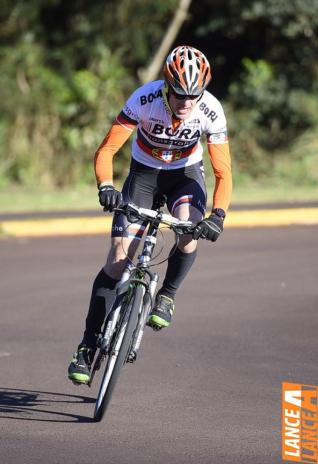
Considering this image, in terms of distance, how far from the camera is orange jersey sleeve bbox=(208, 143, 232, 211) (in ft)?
22.4

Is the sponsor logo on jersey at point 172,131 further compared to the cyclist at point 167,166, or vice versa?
the sponsor logo on jersey at point 172,131

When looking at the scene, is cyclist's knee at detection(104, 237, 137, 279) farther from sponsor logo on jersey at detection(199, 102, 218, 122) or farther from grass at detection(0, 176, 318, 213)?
grass at detection(0, 176, 318, 213)

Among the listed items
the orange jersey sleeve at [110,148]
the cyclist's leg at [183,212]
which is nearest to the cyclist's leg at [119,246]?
the cyclist's leg at [183,212]

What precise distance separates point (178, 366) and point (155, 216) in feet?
6.33

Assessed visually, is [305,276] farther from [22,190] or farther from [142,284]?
[22,190]

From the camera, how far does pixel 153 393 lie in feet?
23.5

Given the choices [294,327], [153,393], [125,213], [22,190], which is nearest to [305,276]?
[294,327]

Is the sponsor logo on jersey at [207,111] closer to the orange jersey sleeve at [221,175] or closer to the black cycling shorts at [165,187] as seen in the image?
the orange jersey sleeve at [221,175]

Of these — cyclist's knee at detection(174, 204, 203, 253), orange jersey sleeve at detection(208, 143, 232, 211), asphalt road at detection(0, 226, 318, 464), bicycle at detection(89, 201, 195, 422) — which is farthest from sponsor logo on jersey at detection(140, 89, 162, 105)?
asphalt road at detection(0, 226, 318, 464)

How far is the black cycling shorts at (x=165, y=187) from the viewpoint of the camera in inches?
276

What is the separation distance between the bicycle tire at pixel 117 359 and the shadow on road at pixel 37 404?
238 millimetres

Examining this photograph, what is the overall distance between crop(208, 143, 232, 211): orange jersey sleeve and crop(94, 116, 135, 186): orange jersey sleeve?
53cm

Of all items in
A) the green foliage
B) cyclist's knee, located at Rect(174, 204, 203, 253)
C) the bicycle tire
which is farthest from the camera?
the green foliage

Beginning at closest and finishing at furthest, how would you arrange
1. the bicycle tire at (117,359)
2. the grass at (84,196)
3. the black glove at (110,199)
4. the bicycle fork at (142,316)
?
the bicycle tire at (117,359) → the black glove at (110,199) → the bicycle fork at (142,316) → the grass at (84,196)
